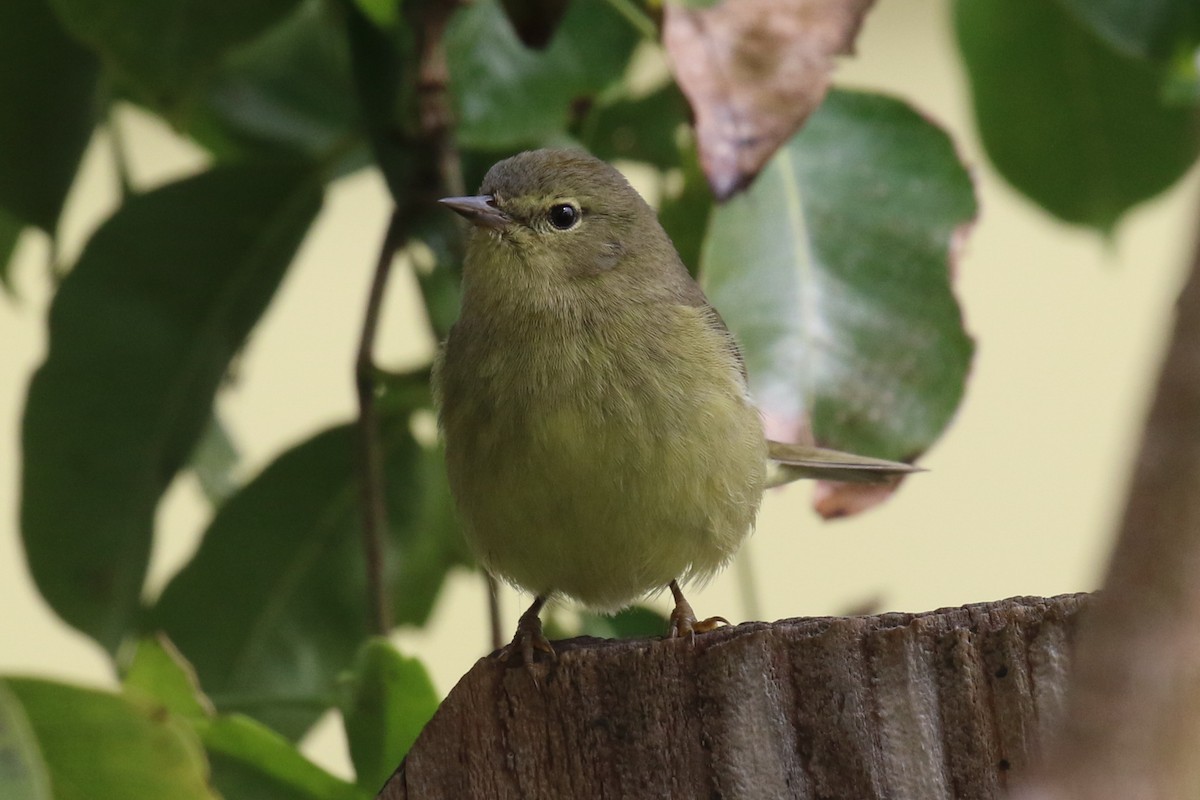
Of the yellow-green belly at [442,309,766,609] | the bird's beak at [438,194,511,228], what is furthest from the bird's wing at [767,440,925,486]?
the bird's beak at [438,194,511,228]

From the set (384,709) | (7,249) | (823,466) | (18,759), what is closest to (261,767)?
(384,709)

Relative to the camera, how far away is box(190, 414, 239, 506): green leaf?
3.94 meters

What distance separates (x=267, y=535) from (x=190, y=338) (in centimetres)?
52

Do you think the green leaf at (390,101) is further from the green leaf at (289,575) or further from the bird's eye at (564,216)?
the green leaf at (289,575)

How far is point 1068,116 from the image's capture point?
363 cm

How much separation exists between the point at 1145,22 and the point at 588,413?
4.37 ft

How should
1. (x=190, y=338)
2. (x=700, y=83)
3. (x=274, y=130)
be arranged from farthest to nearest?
(x=274, y=130), (x=190, y=338), (x=700, y=83)

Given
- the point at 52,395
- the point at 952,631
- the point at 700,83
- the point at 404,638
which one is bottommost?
the point at 404,638

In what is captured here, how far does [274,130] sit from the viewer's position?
362 cm

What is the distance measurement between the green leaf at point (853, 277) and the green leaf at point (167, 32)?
3.46ft

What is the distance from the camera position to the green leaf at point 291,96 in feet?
11.7

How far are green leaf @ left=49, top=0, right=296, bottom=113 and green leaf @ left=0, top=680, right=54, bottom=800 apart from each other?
1317 millimetres

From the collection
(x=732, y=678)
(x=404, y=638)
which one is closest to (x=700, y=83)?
(x=732, y=678)

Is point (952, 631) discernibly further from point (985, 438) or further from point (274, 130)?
point (985, 438)
